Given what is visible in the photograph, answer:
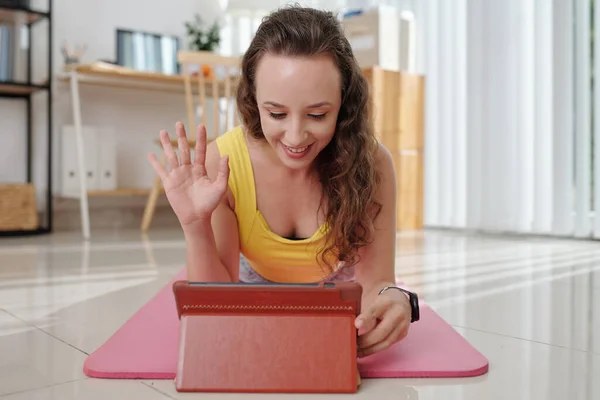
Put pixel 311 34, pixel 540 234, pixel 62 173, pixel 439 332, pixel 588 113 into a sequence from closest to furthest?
1. pixel 311 34
2. pixel 439 332
3. pixel 588 113
4. pixel 540 234
5. pixel 62 173

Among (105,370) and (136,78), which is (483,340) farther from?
(136,78)

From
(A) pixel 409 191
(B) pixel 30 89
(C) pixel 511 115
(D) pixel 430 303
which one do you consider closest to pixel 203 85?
(B) pixel 30 89

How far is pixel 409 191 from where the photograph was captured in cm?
362

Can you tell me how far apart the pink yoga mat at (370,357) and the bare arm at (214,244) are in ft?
0.44

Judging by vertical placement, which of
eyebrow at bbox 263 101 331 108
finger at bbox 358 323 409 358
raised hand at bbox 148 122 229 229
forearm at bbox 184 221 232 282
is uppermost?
eyebrow at bbox 263 101 331 108

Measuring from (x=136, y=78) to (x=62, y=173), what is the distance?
72 centimetres

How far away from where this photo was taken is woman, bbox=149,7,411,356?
1005 mm

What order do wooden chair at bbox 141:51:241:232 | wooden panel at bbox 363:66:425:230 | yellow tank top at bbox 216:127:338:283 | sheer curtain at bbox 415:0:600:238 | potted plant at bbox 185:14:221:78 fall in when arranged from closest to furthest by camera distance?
yellow tank top at bbox 216:127:338:283 < sheer curtain at bbox 415:0:600:238 < wooden chair at bbox 141:51:241:232 < wooden panel at bbox 363:66:425:230 < potted plant at bbox 185:14:221:78

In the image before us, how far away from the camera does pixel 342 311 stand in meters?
0.91

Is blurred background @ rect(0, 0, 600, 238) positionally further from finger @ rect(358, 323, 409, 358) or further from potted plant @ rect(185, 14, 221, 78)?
finger @ rect(358, 323, 409, 358)

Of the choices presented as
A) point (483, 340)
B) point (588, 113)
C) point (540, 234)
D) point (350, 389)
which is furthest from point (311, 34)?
point (540, 234)

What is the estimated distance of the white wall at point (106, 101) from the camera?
3.58m

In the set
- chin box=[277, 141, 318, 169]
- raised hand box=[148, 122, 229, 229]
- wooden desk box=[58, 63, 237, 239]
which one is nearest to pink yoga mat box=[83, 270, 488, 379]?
raised hand box=[148, 122, 229, 229]

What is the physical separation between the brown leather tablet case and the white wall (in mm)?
3055
